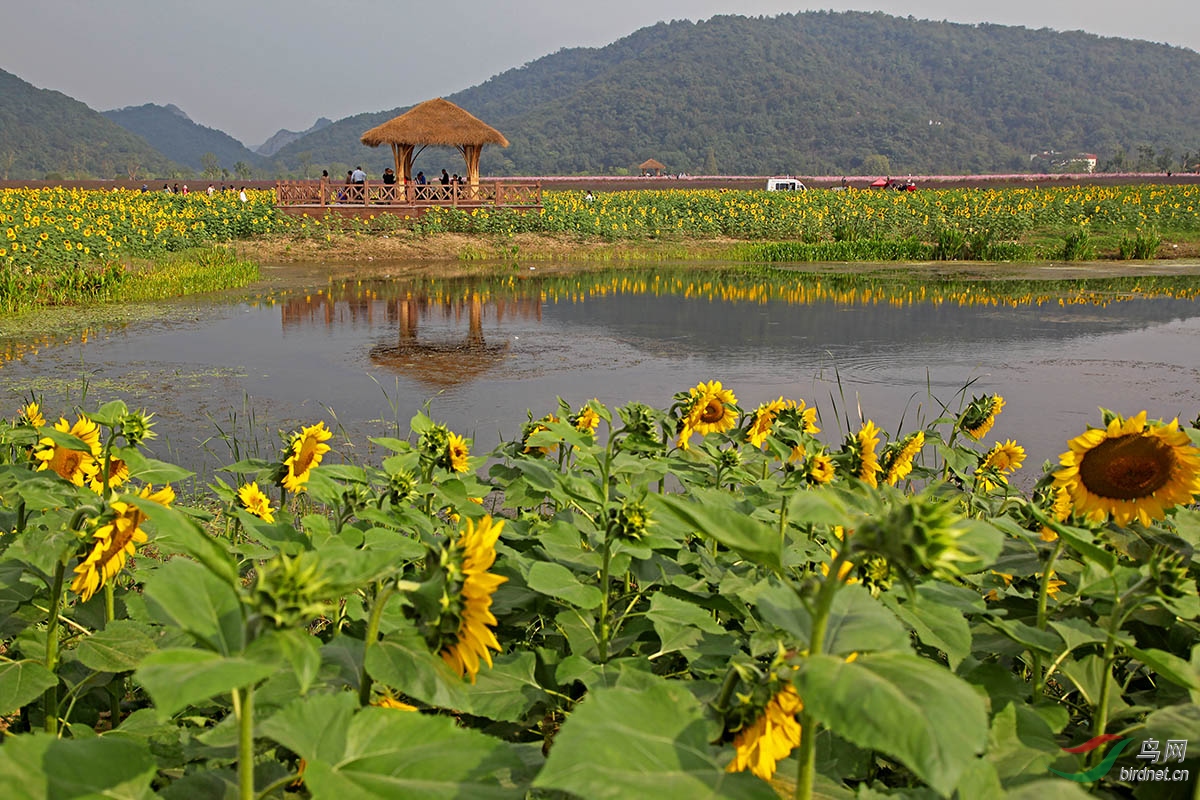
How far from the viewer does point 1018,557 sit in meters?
1.47

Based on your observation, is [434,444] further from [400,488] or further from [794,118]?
[794,118]

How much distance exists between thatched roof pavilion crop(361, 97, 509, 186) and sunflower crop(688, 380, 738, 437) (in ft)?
70.0

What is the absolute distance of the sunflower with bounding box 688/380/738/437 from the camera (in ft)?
8.15

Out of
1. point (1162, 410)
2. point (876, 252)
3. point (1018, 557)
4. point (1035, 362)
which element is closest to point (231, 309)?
point (1035, 362)

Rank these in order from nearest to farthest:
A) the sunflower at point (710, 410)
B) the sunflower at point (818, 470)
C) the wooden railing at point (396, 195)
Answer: the sunflower at point (818, 470) → the sunflower at point (710, 410) → the wooden railing at point (396, 195)

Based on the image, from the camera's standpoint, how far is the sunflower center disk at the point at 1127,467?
60.8 inches

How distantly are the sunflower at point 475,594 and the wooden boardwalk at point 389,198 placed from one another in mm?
20438

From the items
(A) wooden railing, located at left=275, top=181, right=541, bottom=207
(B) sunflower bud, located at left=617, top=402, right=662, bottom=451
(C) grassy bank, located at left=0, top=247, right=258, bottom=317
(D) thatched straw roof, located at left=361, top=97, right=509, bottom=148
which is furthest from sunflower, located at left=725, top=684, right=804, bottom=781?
(D) thatched straw roof, located at left=361, top=97, right=509, bottom=148

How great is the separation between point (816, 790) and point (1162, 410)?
19.6 ft

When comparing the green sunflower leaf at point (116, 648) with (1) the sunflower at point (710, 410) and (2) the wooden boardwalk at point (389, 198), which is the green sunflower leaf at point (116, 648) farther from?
(2) the wooden boardwalk at point (389, 198)

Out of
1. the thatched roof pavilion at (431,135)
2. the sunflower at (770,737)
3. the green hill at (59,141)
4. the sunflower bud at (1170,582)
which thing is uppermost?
the green hill at (59,141)

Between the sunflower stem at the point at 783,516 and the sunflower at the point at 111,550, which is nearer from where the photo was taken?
the sunflower at the point at 111,550

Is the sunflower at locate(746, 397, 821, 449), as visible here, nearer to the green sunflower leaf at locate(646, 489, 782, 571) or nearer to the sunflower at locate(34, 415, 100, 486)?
the sunflower at locate(34, 415, 100, 486)

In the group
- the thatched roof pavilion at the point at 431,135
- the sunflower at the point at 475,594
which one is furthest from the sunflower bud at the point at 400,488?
the thatched roof pavilion at the point at 431,135
